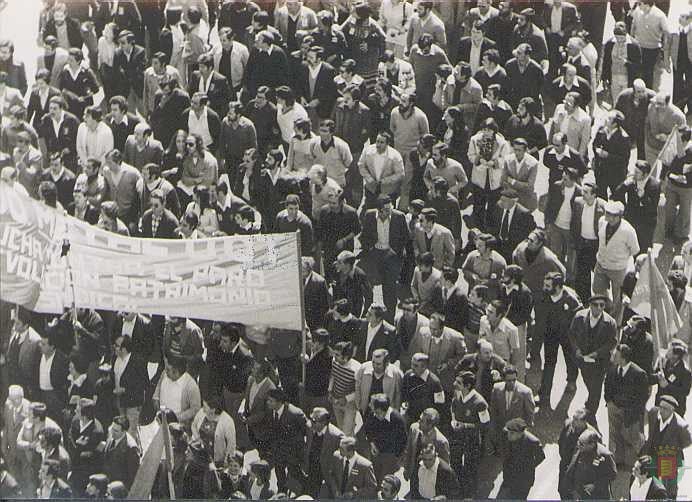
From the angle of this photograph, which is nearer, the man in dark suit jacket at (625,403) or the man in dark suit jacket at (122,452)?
the man in dark suit jacket at (625,403)

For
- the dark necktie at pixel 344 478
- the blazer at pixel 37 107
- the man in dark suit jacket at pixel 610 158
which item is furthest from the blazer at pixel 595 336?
the blazer at pixel 37 107

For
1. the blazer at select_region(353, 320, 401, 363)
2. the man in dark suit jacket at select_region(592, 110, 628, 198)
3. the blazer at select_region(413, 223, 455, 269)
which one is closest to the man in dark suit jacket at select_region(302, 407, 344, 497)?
the blazer at select_region(353, 320, 401, 363)

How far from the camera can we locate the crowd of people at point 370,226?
6371 millimetres

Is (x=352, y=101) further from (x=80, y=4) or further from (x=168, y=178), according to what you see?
(x=80, y=4)

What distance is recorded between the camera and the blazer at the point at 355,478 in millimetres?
6395

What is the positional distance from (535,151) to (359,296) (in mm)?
1121

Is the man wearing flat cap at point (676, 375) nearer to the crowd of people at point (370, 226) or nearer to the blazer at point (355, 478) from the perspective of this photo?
the crowd of people at point (370, 226)

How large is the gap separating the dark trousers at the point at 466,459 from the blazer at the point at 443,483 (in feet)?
0.09

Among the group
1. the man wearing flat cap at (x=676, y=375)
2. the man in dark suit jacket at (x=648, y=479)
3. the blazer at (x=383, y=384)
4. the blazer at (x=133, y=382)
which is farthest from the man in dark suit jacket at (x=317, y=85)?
the man in dark suit jacket at (x=648, y=479)

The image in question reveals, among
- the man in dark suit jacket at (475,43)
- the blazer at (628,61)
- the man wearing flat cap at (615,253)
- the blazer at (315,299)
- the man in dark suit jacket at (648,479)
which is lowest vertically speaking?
the man in dark suit jacket at (648,479)

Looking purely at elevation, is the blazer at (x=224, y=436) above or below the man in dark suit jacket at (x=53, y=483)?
above

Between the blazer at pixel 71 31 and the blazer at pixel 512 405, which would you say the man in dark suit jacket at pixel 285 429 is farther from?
the blazer at pixel 71 31

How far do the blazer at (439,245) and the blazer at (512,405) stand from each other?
0.66m

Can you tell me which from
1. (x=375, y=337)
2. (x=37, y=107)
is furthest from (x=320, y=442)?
(x=37, y=107)
